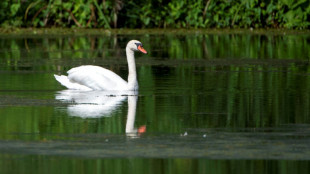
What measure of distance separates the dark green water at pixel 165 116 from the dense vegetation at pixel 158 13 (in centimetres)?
878

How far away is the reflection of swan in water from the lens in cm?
1096

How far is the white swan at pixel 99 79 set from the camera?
13562 mm

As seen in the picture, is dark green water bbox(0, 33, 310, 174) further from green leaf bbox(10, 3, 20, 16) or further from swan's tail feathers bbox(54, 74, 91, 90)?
green leaf bbox(10, 3, 20, 16)

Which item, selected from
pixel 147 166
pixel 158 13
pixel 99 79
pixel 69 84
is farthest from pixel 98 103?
pixel 158 13

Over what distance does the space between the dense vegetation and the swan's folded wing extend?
594 inches

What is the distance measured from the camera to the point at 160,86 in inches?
563

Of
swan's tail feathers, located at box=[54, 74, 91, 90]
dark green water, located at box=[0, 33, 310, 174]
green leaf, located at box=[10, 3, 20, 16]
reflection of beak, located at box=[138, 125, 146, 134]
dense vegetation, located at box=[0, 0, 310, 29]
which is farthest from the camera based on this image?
green leaf, located at box=[10, 3, 20, 16]

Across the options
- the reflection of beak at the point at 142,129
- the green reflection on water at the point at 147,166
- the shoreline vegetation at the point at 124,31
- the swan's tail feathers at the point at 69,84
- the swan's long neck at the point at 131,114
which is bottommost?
the green reflection on water at the point at 147,166

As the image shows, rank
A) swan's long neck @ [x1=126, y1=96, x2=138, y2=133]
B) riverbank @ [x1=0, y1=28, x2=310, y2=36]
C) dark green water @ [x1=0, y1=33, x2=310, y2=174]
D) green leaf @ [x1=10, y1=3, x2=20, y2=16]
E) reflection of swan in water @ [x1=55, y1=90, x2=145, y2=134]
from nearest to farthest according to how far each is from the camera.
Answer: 1. dark green water @ [x1=0, y1=33, x2=310, y2=174]
2. swan's long neck @ [x1=126, y1=96, x2=138, y2=133]
3. reflection of swan in water @ [x1=55, y1=90, x2=145, y2=134]
4. riverbank @ [x1=0, y1=28, x2=310, y2=36]
5. green leaf @ [x1=10, y1=3, x2=20, y2=16]

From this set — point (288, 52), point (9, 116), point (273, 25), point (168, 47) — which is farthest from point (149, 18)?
point (9, 116)

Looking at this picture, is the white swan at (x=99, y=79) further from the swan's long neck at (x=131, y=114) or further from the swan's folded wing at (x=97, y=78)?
the swan's long neck at (x=131, y=114)

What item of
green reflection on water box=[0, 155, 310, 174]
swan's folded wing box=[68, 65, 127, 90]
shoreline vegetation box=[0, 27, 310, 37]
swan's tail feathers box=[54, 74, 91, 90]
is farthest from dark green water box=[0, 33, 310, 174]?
shoreline vegetation box=[0, 27, 310, 37]

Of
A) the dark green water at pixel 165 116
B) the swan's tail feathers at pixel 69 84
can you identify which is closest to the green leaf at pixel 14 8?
the dark green water at pixel 165 116

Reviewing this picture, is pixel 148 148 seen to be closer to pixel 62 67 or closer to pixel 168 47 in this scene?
pixel 62 67
